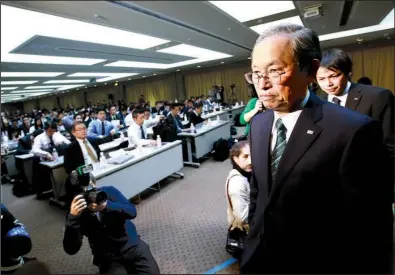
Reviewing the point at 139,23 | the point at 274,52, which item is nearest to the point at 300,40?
the point at 274,52

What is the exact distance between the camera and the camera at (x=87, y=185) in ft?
4.18

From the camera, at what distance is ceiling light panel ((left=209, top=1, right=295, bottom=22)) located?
3.10 m

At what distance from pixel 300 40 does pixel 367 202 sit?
1.48 feet

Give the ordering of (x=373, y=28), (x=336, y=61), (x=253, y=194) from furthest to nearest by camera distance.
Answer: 1. (x=373, y=28)
2. (x=336, y=61)
3. (x=253, y=194)

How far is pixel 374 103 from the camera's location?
1354 mm

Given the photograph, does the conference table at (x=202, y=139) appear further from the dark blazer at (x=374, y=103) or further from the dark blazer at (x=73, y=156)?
the dark blazer at (x=374, y=103)

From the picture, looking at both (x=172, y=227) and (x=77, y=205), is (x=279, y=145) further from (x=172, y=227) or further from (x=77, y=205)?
(x=172, y=227)

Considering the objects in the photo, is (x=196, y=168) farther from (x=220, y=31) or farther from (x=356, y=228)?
(x=356, y=228)

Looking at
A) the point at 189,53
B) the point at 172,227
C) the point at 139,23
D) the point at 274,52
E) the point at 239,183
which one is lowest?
the point at 172,227

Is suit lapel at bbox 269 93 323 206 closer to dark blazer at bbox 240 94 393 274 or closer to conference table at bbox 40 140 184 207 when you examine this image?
dark blazer at bbox 240 94 393 274

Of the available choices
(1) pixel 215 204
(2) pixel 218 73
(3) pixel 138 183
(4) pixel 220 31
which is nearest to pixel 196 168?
(3) pixel 138 183

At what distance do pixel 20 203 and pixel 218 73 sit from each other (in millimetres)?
8891

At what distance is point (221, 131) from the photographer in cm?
521

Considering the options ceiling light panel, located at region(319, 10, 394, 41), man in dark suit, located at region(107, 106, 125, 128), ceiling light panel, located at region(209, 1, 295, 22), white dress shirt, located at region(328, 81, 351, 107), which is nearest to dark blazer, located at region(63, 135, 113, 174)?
ceiling light panel, located at region(209, 1, 295, 22)
